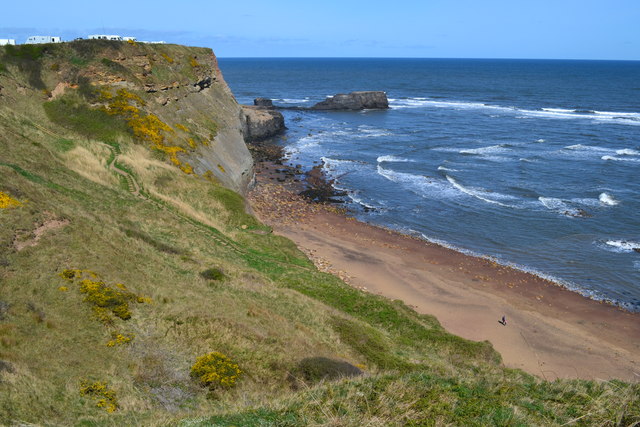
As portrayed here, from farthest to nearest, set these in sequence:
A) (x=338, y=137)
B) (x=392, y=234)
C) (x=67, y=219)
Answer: (x=338, y=137) < (x=392, y=234) < (x=67, y=219)

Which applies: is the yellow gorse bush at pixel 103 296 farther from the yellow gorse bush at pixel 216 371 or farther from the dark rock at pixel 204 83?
the dark rock at pixel 204 83

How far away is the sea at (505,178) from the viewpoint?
4191 centimetres

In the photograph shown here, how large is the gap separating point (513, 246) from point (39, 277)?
38.6 meters

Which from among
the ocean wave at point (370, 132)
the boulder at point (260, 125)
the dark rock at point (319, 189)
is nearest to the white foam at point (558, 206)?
the dark rock at point (319, 189)

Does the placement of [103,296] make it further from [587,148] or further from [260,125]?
[587,148]

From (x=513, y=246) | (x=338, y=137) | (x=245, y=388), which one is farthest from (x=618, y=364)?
(x=338, y=137)

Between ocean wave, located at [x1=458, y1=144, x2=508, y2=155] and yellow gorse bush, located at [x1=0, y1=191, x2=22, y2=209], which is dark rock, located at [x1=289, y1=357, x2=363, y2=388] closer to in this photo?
yellow gorse bush, located at [x1=0, y1=191, x2=22, y2=209]

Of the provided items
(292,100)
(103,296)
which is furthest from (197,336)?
(292,100)

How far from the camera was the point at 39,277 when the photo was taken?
15562 mm

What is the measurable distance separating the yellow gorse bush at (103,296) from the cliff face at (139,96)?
25189 mm

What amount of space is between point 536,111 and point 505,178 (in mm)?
68356

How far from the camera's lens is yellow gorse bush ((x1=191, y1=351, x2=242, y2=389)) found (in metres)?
13.5

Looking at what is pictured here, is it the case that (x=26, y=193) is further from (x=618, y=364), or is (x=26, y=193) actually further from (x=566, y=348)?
(x=618, y=364)

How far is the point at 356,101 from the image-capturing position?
12381 centimetres
